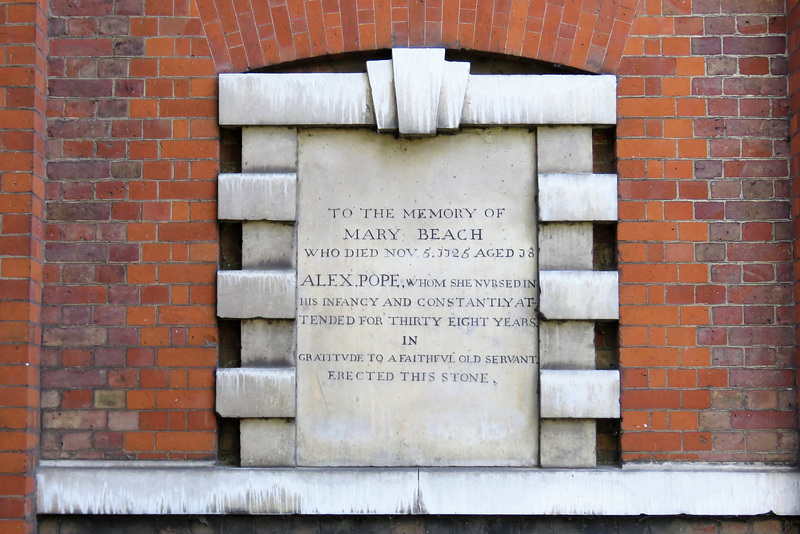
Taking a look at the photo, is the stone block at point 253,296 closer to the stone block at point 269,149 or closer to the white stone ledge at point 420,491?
the stone block at point 269,149

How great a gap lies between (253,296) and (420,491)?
147cm

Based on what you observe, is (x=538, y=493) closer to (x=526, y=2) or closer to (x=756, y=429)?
(x=756, y=429)

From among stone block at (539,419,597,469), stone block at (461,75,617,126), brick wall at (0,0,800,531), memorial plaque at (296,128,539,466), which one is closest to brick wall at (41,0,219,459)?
brick wall at (0,0,800,531)

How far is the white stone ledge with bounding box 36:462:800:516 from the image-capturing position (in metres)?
4.56

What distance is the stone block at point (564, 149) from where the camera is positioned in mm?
4852

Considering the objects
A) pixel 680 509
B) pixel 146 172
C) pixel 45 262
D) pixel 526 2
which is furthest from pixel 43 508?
pixel 526 2

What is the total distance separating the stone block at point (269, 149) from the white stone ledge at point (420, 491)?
1781mm

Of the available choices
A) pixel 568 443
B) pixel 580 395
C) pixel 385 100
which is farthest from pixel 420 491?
pixel 385 100

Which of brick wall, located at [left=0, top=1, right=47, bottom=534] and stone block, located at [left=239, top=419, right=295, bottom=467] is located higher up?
brick wall, located at [left=0, top=1, right=47, bottom=534]

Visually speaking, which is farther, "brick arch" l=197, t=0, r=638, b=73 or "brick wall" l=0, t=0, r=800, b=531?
"brick arch" l=197, t=0, r=638, b=73

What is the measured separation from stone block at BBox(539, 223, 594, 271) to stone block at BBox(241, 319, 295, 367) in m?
1.55

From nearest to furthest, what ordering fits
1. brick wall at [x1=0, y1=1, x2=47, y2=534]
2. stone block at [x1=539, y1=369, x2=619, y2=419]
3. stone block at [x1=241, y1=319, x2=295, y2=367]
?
brick wall at [x1=0, y1=1, x2=47, y2=534] < stone block at [x1=539, y1=369, x2=619, y2=419] < stone block at [x1=241, y1=319, x2=295, y2=367]

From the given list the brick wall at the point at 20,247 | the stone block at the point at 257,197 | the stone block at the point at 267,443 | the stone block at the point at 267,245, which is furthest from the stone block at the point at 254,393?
the brick wall at the point at 20,247

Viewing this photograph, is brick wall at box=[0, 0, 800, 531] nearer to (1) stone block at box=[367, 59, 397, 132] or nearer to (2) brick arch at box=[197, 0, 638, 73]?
(2) brick arch at box=[197, 0, 638, 73]
